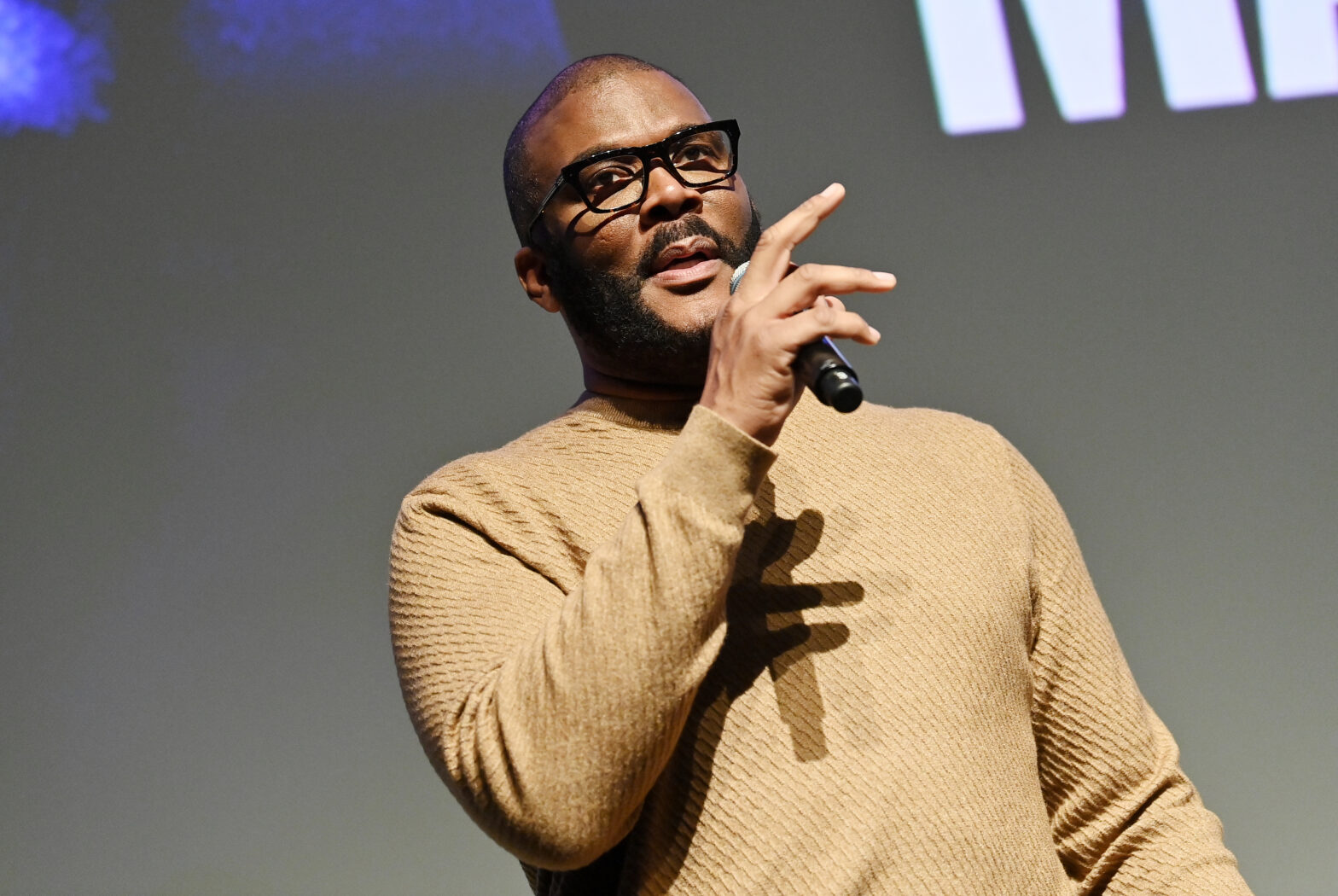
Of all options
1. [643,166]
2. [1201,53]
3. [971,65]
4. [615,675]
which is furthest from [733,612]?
[1201,53]

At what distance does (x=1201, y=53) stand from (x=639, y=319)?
1.48 metres

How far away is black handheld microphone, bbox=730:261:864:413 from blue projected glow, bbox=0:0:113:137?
1.81 meters

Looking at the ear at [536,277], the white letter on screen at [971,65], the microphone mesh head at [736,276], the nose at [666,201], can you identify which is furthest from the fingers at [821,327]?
the white letter on screen at [971,65]

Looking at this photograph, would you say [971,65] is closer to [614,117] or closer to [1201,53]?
[1201,53]

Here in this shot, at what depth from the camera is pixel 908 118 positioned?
88.2 inches

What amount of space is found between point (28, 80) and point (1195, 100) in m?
2.00

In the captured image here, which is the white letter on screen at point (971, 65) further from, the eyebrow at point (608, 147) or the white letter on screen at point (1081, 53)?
the eyebrow at point (608, 147)

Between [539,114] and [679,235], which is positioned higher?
[539,114]

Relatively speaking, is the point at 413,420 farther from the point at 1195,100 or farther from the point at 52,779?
the point at 1195,100

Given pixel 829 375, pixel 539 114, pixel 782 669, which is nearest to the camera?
pixel 829 375

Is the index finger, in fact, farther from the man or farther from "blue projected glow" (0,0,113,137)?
"blue projected glow" (0,0,113,137)

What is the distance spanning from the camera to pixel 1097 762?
115cm

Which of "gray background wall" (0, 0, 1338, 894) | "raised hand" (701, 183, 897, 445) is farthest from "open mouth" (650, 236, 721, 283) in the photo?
"gray background wall" (0, 0, 1338, 894)

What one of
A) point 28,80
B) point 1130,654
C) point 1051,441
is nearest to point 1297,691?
point 1130,654
